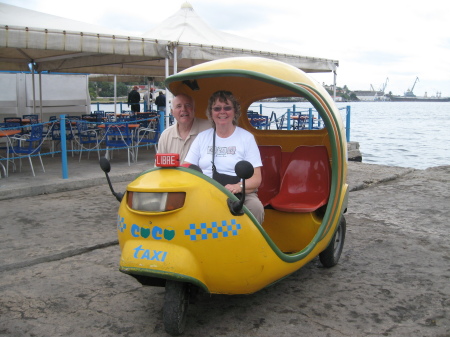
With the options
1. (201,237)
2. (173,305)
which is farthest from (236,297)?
(201,237)

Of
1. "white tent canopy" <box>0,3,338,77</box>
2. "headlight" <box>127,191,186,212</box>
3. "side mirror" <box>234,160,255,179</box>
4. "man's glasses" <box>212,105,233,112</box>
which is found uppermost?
"white tent canopy" <box>0,3,338,77</box>

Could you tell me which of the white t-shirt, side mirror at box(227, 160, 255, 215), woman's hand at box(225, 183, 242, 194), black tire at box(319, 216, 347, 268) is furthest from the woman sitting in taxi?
black tire at box(319, 216, 347, 268)

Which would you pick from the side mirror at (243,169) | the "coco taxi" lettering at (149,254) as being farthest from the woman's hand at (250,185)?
the "coco taxi" lettering at (149,254)

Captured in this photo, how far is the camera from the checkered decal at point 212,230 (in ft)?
9.96

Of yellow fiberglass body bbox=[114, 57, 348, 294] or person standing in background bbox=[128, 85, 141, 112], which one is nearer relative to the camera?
yellow fiberglass body bbox=[114, 57, 348, 294]

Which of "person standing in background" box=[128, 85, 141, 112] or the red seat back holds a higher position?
"person standing in background" box=[128, 85, 141, 112]

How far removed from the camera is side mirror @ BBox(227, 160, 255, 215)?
3000 mm

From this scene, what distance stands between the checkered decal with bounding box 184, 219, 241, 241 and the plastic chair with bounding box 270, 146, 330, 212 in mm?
1566

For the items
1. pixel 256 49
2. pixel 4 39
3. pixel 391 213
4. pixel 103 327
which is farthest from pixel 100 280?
pixel 256 49

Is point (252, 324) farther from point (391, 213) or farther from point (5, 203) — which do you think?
point (5, 203)

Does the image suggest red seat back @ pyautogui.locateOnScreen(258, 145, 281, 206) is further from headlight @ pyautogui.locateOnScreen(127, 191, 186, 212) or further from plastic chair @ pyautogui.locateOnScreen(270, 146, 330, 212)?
→ headlight @ pyautogui.locateOnScreen(127, 191, 186, 212)

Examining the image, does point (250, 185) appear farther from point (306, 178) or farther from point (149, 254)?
point (306, 178)

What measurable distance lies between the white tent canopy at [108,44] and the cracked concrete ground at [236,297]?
3693 millimetres

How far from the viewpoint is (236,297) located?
3912 mm
